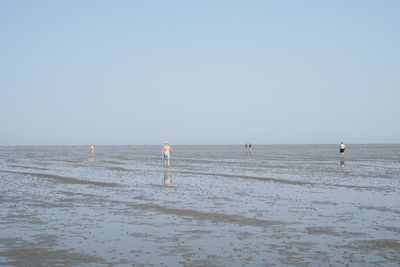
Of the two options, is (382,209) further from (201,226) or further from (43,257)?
(43,257)

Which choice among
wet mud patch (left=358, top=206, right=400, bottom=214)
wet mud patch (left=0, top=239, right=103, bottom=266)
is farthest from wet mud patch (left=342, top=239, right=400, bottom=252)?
wet mud patch (left=0, top=239, right=103, bottom=266)

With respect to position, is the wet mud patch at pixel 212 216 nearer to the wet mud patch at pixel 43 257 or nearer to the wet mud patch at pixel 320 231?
the wet mud patch at pixel 320 231

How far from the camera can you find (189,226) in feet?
44.9

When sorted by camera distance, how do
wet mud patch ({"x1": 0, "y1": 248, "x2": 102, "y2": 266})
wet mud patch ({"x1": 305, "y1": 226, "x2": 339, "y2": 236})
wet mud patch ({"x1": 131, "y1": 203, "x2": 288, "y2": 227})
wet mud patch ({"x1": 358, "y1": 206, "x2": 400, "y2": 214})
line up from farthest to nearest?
wet mud patch ({"x1": 358, "y1": 206, "x2": 400, "y2": 214})
wet mud patch ({"x1": 131, "y1": 203, "x2": 288, "y2": 227})
wet mud patch ({"x1": 305, "y1": 226, "x2": 339, "y2": 236})
wet mud patch ({"x1": 0, "y1": 248, "x2": 102, "y2": 266})

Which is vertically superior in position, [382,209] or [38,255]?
[382,209]

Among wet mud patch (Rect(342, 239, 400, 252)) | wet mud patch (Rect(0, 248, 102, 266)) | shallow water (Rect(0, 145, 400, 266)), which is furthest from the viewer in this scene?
wet mud patch (Rect(342, 239, 400, 252))

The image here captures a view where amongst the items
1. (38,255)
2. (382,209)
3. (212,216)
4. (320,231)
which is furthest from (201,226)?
(382,209)

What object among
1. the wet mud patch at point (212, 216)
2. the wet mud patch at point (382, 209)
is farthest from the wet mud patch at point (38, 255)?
the wet mud patch at point (382, 209)

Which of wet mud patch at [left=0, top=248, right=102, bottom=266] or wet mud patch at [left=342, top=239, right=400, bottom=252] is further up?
wet mud patch at [left=342, top=239, right=400, bottom=252]

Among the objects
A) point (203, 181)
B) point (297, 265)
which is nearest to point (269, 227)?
point (297, 265)

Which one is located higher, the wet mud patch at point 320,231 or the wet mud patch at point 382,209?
the wet mud patch at point 382,209

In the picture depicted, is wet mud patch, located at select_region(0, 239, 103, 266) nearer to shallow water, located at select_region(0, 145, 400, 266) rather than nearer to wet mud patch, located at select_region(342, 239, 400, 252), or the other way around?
shallow water, located at select_region(0, 145, 400, 266)

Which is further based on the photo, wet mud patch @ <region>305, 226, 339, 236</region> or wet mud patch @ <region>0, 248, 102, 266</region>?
wet mud patch @ <region>305, 226, 339, 236</region>

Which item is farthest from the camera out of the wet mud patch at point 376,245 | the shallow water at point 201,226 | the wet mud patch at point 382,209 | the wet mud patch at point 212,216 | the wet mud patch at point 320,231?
the wet mud patch at point 382,209
